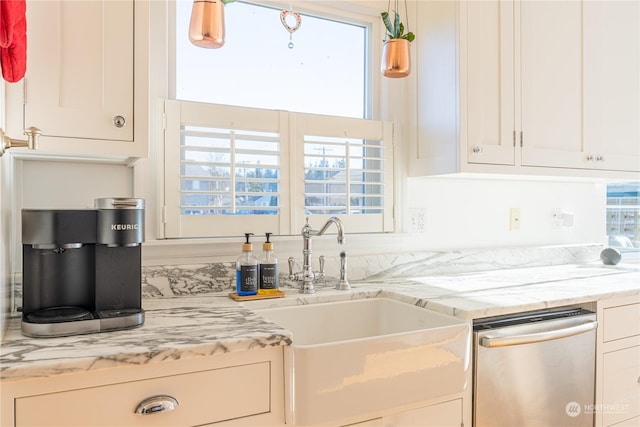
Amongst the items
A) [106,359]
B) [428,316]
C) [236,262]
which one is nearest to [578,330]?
[428,316]

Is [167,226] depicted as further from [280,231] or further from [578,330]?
[578,330]

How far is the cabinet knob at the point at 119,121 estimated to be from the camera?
1211 millimetres

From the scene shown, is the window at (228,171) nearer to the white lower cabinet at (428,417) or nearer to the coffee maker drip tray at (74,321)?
the coffee maker drip tray at (74,321)

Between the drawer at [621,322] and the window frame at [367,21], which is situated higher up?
the window frame at [367,21]

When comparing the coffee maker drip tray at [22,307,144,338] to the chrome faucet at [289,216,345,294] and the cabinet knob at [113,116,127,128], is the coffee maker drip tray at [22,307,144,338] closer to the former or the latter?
the cabinet knob at [113,116,127,128]

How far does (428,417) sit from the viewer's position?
132 cm

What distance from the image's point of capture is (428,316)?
1488 mm

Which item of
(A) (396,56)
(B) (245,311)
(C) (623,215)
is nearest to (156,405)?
(B) (245,311)

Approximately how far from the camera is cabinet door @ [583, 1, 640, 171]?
210cm

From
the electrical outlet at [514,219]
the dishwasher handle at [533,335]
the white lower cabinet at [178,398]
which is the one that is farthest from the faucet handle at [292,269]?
the electrical outlet at [514,219]

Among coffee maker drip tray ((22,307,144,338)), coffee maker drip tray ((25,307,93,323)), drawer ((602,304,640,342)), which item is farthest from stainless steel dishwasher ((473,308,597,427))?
coffee maker drip tray ((25,307,93,323))

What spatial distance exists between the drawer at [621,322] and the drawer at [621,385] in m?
0.07

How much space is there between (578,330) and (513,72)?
109 cm

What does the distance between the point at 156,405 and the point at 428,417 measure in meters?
0.80
